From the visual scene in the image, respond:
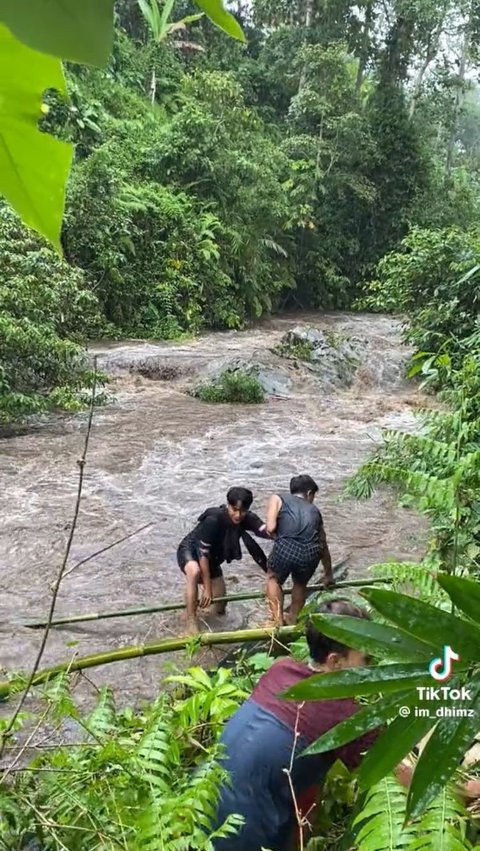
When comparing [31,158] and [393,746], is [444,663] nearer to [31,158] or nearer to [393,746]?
[393,746]

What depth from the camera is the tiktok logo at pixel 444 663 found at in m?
0.63

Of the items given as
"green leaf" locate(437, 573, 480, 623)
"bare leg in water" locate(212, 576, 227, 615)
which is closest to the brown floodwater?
"bare leg in water" locate(212, 576, 227, 615)

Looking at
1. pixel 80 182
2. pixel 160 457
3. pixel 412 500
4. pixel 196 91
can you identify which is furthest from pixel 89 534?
pixel 196 91

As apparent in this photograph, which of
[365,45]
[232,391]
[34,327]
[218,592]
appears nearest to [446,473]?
[218,592]

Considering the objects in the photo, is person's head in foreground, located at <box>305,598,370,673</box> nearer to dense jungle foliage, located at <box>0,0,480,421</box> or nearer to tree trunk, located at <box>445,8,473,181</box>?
dense jungle foliage, located at <box>0,0,480,421</box>

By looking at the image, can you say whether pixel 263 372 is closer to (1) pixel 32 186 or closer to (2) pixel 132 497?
(2) pixel 132 497

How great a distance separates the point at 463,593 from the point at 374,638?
0.11m

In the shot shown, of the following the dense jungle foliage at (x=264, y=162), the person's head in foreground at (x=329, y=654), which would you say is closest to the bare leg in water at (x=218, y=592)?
the person's head in foreground at (x=329, y=654)

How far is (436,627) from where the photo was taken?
0.64 meters

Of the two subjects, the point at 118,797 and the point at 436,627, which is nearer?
the point at 436,627

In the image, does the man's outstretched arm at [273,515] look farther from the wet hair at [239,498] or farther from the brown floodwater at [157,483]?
the brown floodwater at [157,483]

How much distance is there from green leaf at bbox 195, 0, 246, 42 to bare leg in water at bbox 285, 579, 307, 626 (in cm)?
434

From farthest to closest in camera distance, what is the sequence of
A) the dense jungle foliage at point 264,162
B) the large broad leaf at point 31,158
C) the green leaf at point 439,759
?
1. the dense jungle foliage at point 264,162
2. the green leaf at point 439,759
3. the large broad leaf at point 31,158

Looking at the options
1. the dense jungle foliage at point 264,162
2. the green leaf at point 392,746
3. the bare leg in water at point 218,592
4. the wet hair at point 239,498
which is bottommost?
the bare leg in water at point 218,592
